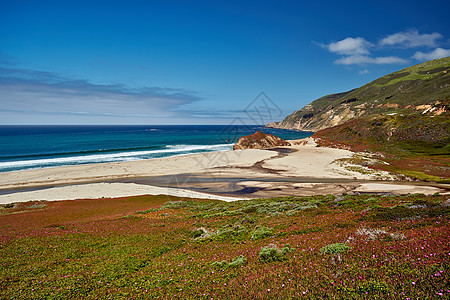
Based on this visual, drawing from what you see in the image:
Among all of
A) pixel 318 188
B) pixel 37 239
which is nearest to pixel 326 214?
pixel 37 239

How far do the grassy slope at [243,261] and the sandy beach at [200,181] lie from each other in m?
21.5

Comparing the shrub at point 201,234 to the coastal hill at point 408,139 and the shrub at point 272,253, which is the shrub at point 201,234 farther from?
the coastal hill at point 408,139

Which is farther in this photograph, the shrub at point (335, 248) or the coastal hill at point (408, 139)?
the coastal hill at point (408, 139)

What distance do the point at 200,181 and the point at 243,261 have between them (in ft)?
126

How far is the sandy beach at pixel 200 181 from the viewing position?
35425 mm

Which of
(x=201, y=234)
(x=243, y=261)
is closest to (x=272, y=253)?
(x=243, y=261)

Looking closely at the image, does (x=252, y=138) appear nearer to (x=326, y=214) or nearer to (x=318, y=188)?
(x=318, y=188)

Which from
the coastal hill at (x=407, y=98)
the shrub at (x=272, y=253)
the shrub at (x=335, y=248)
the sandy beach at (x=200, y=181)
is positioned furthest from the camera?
the coastal hill at (x=407, y=98)

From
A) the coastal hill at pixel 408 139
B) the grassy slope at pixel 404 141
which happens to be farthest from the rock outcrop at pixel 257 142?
the grassy slope at pixel 404 141

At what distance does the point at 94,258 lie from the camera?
1002 centimetres

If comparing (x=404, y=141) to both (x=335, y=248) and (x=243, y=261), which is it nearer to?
(x=335, y=248)

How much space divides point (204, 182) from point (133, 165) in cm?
2930

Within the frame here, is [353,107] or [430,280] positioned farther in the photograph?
[353,107]

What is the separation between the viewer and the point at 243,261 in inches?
332
